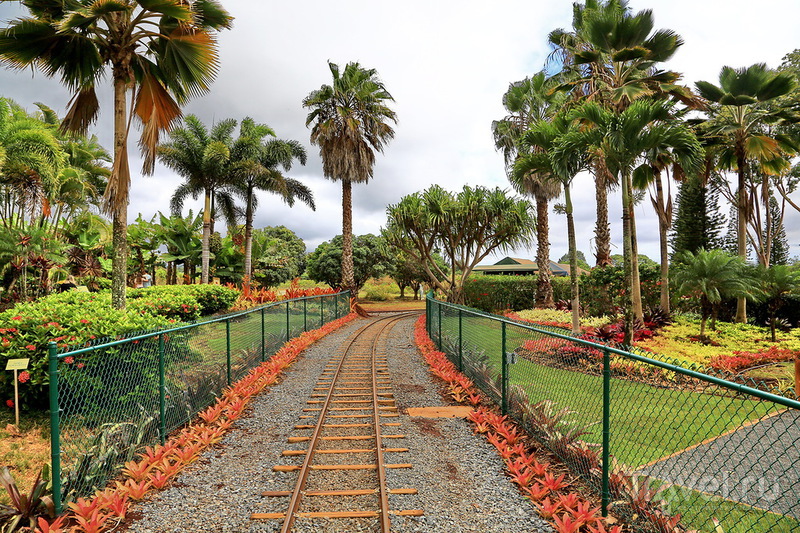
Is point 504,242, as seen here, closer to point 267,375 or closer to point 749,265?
point 749,265

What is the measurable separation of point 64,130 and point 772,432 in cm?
1438

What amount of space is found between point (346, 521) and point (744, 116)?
18111 millimetres

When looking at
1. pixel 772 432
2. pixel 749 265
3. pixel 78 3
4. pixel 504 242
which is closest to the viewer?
pixel 772 432

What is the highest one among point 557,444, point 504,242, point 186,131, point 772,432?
point 186,131

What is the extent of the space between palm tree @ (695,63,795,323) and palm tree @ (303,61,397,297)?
53.1ft

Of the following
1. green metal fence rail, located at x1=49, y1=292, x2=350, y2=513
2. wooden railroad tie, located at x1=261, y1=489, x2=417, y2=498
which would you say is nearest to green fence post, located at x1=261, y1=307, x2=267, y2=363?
green metal fence rail, located at x1=49, y1=292, x2=350, y2=513

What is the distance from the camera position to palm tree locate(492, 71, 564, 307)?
20234mm

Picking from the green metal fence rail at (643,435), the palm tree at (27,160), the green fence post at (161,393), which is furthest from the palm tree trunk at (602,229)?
the palm tree at (27,160)

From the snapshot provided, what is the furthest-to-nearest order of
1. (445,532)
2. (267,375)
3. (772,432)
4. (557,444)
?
(267,375) → (772,432) → (557,444) → (445,532)

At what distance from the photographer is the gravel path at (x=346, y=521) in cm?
360

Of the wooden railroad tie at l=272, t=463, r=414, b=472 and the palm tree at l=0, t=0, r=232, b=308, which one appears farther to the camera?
the palm tree at l=0, t=0, r=232, b=308

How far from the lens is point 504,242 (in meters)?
22.1

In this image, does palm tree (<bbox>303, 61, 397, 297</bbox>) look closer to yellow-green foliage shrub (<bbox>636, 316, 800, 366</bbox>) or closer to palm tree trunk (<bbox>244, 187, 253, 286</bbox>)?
palm tree trunk (<bbox>244, 187, 253, 286</bbox>)

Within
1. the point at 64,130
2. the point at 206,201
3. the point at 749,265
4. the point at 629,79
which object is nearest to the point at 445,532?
the point at 64,130
